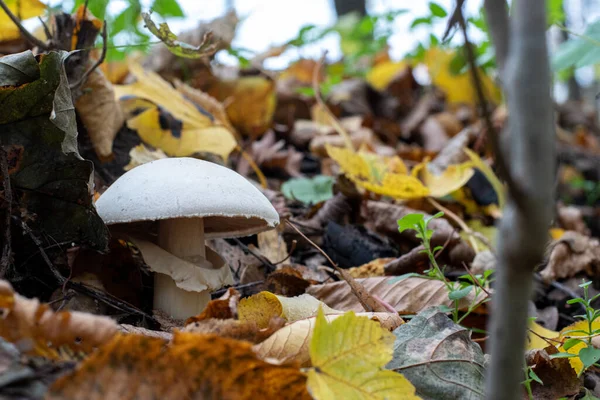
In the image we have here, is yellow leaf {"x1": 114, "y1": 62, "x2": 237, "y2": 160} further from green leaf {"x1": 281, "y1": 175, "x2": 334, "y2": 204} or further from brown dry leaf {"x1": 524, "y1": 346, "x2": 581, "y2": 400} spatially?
brown dry leaf {"x1": 524, "y1": 346, "x2": 581, "y2": 400}

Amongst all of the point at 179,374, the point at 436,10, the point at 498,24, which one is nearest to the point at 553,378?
the point at 179,374

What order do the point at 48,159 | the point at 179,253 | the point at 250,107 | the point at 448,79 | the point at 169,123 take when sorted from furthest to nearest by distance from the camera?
the point at 448,79 < the point at 250,107 < the point at 169,123 < the point at 179,253 < the point at 48,159

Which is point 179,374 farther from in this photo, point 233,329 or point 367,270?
point 367,270

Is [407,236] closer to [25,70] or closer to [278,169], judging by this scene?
[278,169]

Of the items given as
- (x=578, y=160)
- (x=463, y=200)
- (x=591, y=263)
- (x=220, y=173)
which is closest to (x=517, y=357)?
(x=220, y=173)

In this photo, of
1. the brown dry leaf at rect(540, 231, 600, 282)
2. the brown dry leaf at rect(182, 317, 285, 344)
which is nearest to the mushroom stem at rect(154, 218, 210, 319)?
the brown dry leaf at rect(182, 317, 285, 344)
